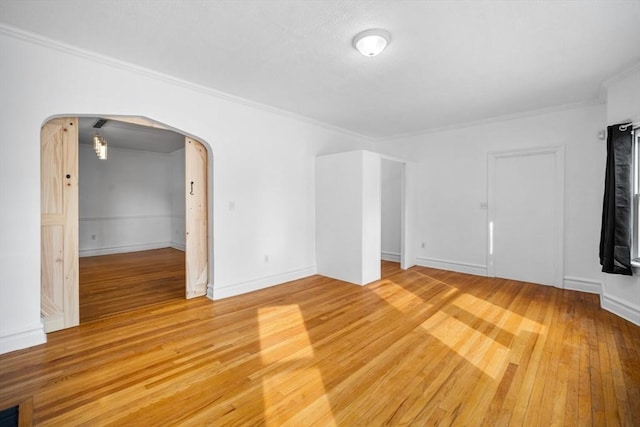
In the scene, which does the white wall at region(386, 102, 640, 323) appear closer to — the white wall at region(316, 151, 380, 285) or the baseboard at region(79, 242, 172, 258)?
the white wall at region(316, 151, 380, 285)

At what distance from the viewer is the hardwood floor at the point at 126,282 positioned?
3639mm

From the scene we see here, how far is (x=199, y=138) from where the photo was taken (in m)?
3.73

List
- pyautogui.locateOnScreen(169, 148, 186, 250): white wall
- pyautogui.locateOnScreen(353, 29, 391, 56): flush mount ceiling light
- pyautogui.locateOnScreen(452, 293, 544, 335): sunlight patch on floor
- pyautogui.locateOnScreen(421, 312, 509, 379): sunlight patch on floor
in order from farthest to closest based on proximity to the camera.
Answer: pyautogui.locateOnScreen(169, 148, 186, 250): white wall
pyautogui.locateOnScreen(452, 293, 544, 335): sunlight patch on floor
pyautogui.locateOnScreen(353, 29, 391, 56): flush mount ceiling light
pyautogui.locateOnScreen(421, 312, 509, 379): sunlight patch on floor

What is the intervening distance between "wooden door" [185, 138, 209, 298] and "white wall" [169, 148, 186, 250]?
13.8 ft

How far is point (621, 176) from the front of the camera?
3244 mm

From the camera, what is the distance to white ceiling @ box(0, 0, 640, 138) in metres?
2.17

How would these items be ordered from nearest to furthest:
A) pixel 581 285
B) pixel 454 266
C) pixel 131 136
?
pixel 581 285
pixel 454 266
pixel 131 136

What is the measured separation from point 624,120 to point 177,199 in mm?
8805

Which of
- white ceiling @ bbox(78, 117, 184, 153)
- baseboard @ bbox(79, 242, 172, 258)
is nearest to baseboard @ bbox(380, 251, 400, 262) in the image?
white ceiling @ bbox(78, 117, 184, 153)

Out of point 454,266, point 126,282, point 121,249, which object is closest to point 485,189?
point 454,266

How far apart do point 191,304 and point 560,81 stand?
5209mm

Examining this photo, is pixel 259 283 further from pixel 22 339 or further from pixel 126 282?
pixel 22 339

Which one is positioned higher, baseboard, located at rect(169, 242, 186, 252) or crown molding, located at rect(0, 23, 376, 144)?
crown molding, located at rect(0, 23, 376, 144)

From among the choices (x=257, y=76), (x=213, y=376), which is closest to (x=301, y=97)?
(x=257, y=76)
